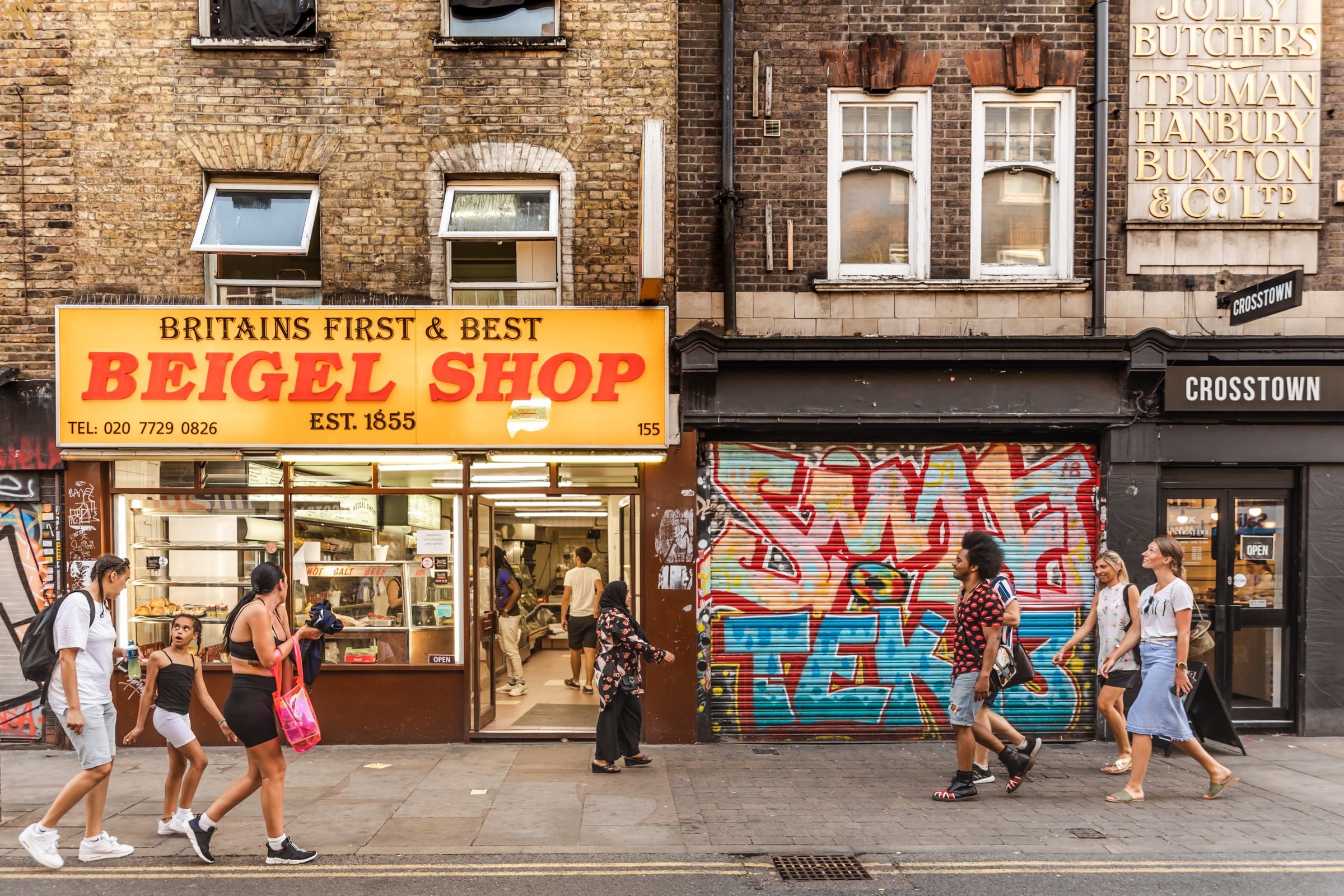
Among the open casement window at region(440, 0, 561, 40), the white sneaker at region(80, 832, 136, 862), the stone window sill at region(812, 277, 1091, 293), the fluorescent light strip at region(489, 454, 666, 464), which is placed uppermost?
the open casement window at region(440, 0, 561, 40)

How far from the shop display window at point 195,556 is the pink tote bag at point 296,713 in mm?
3347

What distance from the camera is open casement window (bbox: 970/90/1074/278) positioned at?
908cm

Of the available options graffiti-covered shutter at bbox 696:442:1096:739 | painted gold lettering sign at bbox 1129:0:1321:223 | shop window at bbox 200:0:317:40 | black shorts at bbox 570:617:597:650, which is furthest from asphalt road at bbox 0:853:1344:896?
shop window at bbox 200:0:317:40

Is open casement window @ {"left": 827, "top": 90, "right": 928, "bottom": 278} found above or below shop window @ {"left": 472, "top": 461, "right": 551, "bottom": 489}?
above

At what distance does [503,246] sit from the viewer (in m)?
9.05

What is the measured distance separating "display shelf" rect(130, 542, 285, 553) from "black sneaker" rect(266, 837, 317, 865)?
13.1 feet

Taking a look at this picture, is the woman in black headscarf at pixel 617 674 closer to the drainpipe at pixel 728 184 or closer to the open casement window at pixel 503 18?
the drainpipe at pixel 728 184

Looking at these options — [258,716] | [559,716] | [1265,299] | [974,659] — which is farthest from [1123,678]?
[258,716]

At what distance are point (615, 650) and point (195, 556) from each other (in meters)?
4.65

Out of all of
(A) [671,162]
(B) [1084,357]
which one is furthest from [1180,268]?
(A) [671,162]

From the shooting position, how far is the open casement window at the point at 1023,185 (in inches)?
357

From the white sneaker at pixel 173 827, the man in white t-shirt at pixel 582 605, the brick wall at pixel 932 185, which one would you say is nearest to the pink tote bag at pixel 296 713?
the white sneaker at pixel 173 827

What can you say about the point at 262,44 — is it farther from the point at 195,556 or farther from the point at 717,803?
the point at 717,803

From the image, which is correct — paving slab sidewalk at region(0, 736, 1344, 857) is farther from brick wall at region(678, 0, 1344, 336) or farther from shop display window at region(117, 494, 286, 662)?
brick wall at region(678, 0, 1344, 336)
